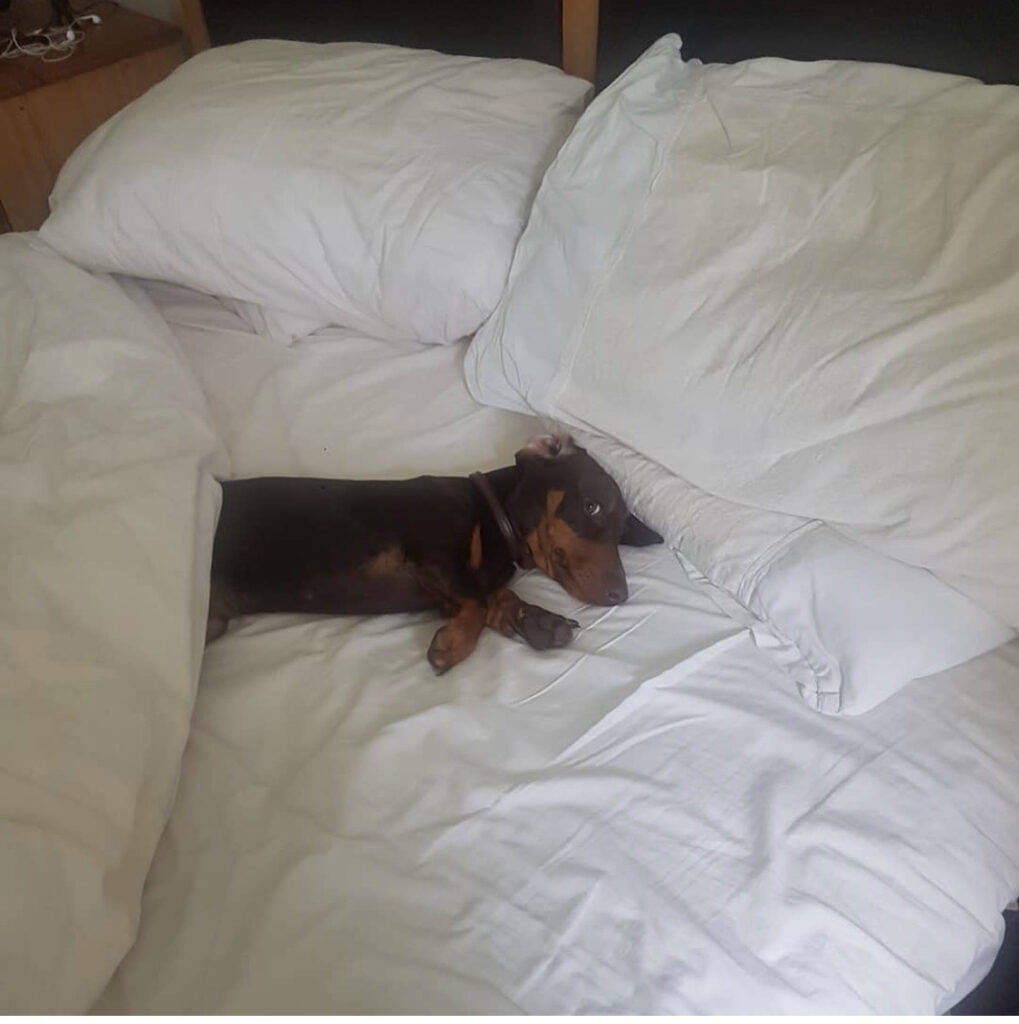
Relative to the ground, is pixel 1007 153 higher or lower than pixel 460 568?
higher

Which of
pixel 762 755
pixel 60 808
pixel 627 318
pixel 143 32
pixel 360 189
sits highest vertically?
pixel 143 32

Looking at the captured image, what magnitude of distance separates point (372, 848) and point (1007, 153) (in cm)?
102

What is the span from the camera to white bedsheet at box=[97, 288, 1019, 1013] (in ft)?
2.50

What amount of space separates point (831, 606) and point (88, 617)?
0.79m

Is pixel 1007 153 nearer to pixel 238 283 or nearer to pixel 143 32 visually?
pixel 238 283

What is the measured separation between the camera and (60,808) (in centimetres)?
78

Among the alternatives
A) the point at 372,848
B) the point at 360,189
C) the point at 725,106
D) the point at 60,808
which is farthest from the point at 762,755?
the point at 360,189

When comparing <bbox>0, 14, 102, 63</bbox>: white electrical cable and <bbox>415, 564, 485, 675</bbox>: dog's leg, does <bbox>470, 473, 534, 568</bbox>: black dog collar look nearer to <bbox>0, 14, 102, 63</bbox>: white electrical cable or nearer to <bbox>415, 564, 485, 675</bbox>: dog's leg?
<bbox>415, 564, 485, 675</bbox>: dog's leg

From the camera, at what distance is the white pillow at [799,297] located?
3.07 feet

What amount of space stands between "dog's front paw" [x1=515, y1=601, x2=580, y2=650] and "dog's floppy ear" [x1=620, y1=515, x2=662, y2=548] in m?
0.16

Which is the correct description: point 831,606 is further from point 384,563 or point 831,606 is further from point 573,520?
point 384,563

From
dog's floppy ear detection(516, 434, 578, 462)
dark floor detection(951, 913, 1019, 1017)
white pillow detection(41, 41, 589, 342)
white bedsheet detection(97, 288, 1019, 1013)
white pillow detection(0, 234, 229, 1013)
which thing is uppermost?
white pillow detection(41, 41, 589, 342)

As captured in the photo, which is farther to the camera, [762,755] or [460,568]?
[460,568]

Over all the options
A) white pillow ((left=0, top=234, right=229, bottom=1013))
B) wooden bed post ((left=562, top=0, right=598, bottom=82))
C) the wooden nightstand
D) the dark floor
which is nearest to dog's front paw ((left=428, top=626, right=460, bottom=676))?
white pillow ((left=0, top=234, right=229, bottom=1013))
